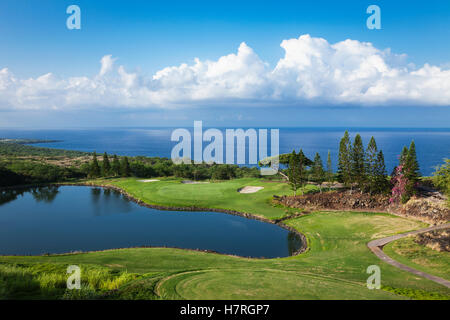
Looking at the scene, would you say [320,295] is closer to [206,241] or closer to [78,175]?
[206,241]

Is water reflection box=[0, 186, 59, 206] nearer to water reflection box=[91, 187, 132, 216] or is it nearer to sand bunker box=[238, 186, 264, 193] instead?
water reflection box=[91, 187, 132, 216]

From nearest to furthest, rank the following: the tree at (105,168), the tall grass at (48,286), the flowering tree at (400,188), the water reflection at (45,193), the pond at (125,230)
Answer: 1. the tall grass at (48,286)
2. the pond at (125,230)
3. the flowering tree at (400,188)
4. the water reflection at (45,193)
5. the tree at (105,168)

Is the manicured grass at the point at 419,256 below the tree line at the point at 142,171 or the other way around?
below

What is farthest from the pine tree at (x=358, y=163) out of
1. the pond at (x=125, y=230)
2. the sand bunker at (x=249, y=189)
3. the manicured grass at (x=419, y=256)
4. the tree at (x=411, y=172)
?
the sand bunker at (x=249, y=189)

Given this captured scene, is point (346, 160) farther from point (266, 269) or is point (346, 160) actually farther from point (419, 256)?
Result: point (266, 269)

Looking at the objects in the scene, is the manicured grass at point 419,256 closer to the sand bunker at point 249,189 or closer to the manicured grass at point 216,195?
the manicured grass at point 216,195

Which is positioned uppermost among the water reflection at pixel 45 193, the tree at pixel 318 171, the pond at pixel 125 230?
the tree at pixel 318 171
